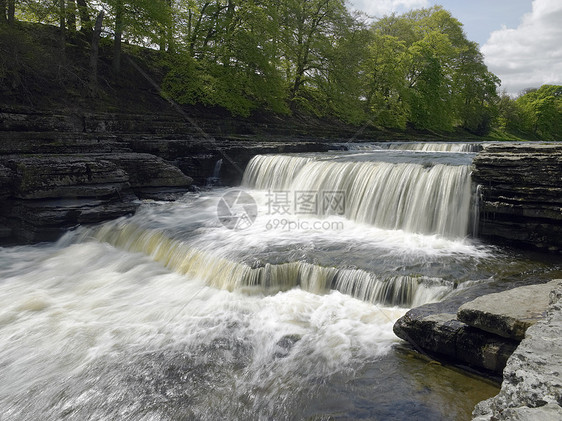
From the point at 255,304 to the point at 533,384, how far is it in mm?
3994

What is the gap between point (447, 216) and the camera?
324 inches

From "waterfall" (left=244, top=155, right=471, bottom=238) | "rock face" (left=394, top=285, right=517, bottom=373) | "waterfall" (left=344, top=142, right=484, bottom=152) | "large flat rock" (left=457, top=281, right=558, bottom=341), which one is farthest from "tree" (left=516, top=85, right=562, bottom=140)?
"rock face" (left=394, top=285, right=517, bottom=373)

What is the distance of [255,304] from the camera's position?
576 centimetres

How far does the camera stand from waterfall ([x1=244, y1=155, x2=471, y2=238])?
824cm

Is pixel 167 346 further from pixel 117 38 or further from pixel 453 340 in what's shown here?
pixel 117 38

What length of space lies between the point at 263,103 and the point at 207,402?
20.4 meters

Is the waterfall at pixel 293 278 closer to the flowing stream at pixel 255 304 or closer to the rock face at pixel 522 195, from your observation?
the flowing stream at pixel 255 304

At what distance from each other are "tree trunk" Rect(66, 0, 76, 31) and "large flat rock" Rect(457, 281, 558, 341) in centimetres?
1757

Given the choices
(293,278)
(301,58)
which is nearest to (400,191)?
(293,278)

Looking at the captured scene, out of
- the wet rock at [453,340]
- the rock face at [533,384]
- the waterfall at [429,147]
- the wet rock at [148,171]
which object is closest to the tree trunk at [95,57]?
the wet rock at [148,171]

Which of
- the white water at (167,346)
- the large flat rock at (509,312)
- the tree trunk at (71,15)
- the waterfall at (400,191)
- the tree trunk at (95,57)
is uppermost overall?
the tree trunk at (71,15)

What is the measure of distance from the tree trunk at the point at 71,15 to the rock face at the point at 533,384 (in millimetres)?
18138

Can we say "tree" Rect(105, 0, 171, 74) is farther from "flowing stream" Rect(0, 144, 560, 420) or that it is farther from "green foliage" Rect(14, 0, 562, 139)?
"flowing stream" Rect(0, 144, 560, 420)

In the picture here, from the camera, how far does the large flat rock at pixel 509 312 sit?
3.59 metres
